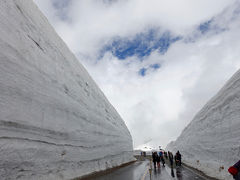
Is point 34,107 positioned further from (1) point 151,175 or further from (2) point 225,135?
(2) point 225,135

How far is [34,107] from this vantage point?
6.68 meters

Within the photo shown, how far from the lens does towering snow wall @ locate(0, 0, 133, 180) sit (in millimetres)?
5465

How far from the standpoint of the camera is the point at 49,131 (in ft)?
24.3

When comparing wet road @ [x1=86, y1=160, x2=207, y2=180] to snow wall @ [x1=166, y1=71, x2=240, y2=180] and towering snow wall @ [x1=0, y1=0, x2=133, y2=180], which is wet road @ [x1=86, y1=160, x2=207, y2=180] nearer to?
snow wall @ [x1=166, y1=71, x2=240, y2=180]

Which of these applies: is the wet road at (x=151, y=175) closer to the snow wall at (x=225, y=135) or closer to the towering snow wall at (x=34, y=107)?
the snow wall at (x=225, y=135)

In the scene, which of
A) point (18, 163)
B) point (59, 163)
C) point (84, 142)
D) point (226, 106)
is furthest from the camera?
point (226, 106)

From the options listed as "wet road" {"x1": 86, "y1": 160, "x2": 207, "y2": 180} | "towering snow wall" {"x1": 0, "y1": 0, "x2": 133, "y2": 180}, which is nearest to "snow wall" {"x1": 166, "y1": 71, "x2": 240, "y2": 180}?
"wet road" {"x1": 86, "y1": 160, "x2": 207, "y2": 180}

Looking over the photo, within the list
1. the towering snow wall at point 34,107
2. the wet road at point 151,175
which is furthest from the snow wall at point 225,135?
the towering snow wall at point 34,107

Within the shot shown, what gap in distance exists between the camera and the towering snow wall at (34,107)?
5.46 metres

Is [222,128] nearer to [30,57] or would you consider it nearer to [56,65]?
[56,65]

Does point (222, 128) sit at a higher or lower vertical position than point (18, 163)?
higher

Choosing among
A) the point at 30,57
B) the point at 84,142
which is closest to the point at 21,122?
the point at 30,57

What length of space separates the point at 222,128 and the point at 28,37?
48.3 ft

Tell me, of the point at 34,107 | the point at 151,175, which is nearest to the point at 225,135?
the point at 151,175
